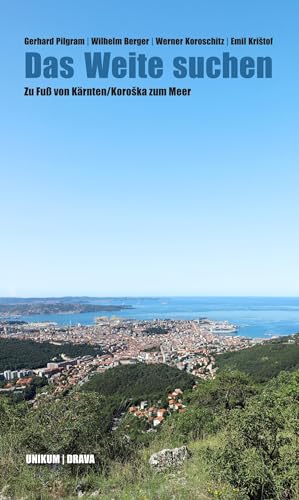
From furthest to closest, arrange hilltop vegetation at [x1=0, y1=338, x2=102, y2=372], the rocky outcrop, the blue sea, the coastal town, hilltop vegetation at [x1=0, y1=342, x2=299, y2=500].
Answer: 1. the blue sea
2. hilltop vegetation at [x1=0, y1=338, x2=102, y2=372]
3. the coastal town
4. the rocky outcrop
5. hilltop vegetation at [x1=0, y1=342, x2=299, y2=500]

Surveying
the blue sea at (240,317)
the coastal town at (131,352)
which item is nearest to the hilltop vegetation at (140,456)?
the coastal town at (131,352)

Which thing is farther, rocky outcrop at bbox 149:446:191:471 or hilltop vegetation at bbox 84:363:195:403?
hilltop vegetation at bbox 84:363:195:403

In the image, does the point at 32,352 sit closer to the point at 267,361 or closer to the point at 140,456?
the point at 267,361

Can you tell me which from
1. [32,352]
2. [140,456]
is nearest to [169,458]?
[140,456]

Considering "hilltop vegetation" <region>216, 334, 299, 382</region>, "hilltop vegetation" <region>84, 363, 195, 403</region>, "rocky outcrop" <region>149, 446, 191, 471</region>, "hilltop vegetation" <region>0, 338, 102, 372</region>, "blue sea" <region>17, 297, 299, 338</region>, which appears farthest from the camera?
"blue sea" <region>17, 297, 299, 338</region>

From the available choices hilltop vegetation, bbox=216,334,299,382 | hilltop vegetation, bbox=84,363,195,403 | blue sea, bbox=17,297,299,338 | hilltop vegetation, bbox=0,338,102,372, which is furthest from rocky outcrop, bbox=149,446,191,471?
blue sea, bbox=17,297,299,338

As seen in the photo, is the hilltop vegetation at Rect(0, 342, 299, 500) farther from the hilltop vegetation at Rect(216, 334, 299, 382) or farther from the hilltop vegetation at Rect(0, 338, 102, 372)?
the hilltop vegetation at Rect(0, 338, 102, 372)

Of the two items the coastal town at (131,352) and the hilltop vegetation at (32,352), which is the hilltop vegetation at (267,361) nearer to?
the coastal town at (131,352)
